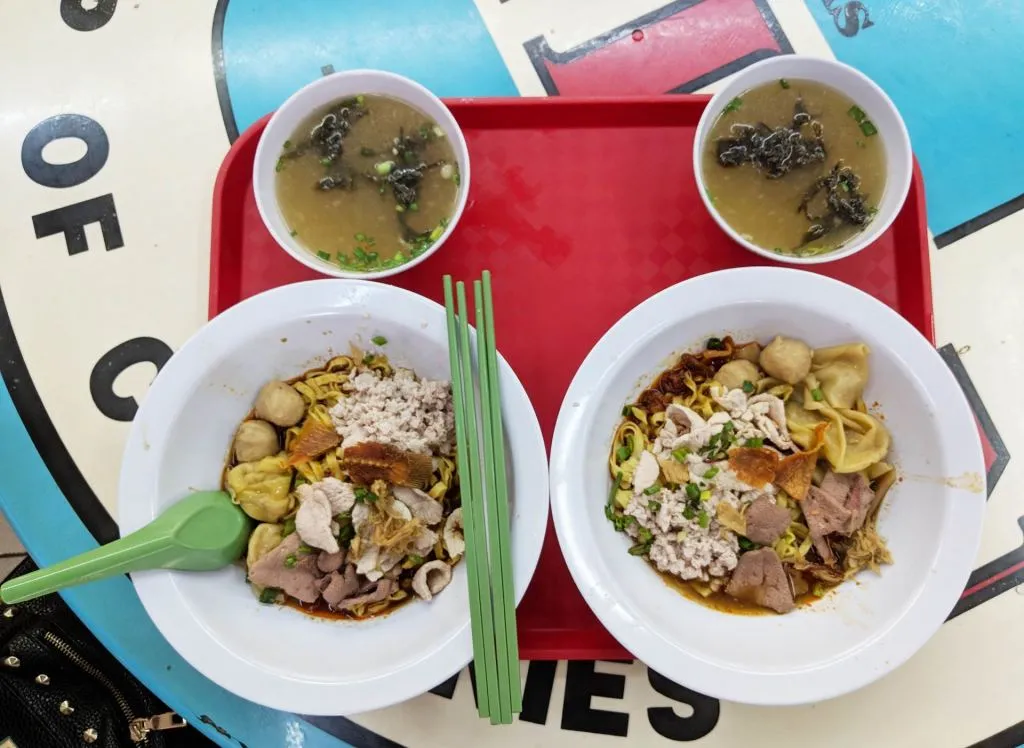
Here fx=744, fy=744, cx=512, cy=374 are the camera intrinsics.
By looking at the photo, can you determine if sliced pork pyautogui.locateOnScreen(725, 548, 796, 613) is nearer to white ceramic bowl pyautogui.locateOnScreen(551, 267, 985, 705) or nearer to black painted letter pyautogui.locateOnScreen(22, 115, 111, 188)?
white ceramic bowl pyautogui.locateOnScreen(551, 267, 985, 705)

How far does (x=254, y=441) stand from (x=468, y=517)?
22.7 inches

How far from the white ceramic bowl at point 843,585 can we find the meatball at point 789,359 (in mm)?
35

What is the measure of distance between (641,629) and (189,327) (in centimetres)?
143

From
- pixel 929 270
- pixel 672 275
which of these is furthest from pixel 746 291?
pixel 929 270

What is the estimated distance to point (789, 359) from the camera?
175 cm

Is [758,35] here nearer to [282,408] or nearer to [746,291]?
[746,291]

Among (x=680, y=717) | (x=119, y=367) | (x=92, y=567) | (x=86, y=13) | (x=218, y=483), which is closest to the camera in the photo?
(x=92, y=567)

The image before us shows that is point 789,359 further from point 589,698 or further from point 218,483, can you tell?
point 218,483

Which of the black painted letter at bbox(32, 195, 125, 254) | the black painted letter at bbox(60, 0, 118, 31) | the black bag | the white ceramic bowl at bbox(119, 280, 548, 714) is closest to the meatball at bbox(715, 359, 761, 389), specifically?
the white ceramic bowl at bbox(119, 280, 548, 714)

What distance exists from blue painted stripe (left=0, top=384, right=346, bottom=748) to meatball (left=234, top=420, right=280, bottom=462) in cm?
55

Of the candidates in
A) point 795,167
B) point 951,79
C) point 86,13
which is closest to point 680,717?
point 795,167

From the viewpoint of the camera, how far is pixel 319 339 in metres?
1.78

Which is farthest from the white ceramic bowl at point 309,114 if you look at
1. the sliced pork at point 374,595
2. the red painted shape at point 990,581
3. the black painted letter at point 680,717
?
the red painted shape at point 990,581

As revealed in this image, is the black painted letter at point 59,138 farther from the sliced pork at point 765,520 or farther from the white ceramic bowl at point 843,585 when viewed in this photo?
the sliced pork at point 765,520
